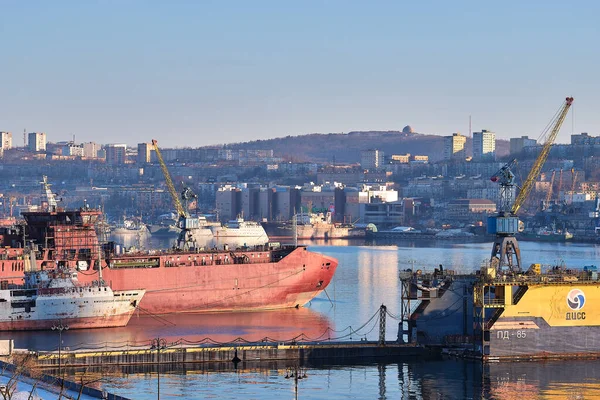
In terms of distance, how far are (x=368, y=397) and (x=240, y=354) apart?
7.14 meters

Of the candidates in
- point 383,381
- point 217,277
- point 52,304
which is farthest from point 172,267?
point 383,381

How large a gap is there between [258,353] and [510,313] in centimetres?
Answer: 873

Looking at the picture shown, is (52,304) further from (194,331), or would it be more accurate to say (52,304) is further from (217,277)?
(217,277)

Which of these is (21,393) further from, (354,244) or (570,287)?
(354,244)

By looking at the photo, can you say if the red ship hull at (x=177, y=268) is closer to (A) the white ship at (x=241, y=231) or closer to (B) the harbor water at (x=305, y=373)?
(B) the harbor water at (x=305, y=373)

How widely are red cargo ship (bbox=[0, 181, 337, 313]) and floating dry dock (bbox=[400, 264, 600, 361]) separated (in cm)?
1703

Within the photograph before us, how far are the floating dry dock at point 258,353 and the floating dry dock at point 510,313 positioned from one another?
1307 mm

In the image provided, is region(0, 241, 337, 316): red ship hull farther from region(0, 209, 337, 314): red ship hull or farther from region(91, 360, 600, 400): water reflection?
region(91, 360, 600, 400): water reflection

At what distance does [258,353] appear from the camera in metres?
49.7

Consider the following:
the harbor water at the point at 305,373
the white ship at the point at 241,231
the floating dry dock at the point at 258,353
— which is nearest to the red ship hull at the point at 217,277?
the harbor water at the point at 305,373

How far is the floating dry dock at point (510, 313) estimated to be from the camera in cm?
4816

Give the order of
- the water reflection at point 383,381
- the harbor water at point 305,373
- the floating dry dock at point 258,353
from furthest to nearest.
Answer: the floating dry dock at point 258,353
the harbor water at point 305,373
the water reflection at point 383,381

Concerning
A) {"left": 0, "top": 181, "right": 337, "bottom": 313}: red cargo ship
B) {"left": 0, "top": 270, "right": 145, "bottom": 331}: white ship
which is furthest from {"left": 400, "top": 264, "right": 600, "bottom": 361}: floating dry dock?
{"left": 0, "top": 181, "right": 337, "bottom": 313}: red cargo ship

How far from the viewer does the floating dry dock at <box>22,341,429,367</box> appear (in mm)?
48531
